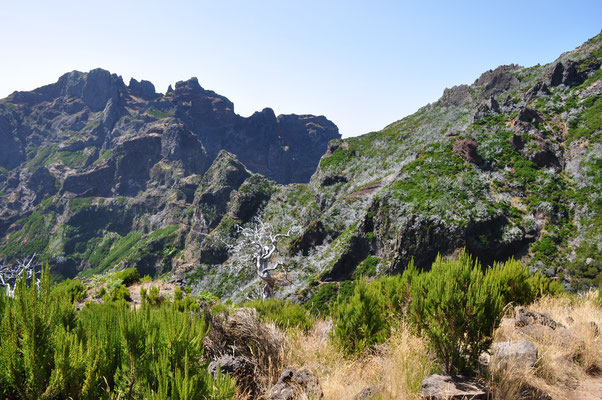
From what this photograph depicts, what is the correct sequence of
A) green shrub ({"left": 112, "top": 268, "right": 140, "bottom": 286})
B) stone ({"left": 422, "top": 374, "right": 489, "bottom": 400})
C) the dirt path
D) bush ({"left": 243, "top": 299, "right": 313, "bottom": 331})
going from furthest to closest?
green shrub ({"left": 112, "top": 268, "right": 140, "bottom": 286})
bush ({"left": 243, "top": 299, "right": 313, "bottom": 331})
the dirt path
stone ({"left": 422, "top": 374, "right": 489, "bottom": 400})

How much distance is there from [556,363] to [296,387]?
14.6 feet

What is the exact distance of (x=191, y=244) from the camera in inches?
4449

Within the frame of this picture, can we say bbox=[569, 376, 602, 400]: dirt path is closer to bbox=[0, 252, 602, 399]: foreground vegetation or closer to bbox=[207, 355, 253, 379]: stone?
bbox=[0, 252, 602, 399]: foreground vegetation

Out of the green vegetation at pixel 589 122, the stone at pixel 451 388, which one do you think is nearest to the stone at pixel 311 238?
the green vegetation at pixel 589 122

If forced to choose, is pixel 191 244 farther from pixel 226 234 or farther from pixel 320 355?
pixel 320 355

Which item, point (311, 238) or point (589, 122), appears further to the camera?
point (311, 238)

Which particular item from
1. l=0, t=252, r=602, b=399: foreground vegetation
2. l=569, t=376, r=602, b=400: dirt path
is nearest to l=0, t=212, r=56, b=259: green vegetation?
l=0, t=252, r=602, b=399: foreground vegetation

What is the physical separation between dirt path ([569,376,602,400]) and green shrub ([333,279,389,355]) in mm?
3098

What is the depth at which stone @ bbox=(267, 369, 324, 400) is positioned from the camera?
13.7 ft

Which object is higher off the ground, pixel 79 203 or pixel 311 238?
pixel 79 203

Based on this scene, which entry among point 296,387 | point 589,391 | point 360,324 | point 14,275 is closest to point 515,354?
point 589,391

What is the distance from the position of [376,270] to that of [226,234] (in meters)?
48.4

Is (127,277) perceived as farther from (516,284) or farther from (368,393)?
(516,284)

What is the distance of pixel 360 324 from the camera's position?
264 inches
